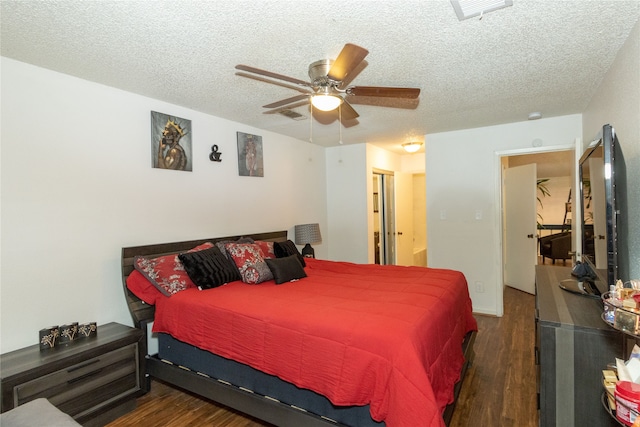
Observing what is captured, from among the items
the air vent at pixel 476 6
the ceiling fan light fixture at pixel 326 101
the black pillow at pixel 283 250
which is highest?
the air vent at pixel 476 6

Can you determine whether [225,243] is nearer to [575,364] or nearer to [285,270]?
[285,270]

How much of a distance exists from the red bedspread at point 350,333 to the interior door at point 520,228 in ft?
10.3

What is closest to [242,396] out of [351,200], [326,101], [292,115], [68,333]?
[68,333]

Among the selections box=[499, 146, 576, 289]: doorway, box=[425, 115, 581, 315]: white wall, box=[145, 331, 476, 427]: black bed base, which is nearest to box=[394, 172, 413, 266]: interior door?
box=[425, 115, 581, 315]: white wall

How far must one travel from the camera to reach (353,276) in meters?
3.04

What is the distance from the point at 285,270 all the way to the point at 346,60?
1800 millimetres

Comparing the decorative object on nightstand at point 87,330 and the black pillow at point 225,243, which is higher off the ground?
the black pillow at point 225,243

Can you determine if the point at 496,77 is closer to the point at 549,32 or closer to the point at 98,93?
the point at 549,32

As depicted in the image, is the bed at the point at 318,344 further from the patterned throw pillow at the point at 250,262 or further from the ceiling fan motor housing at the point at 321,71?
the ceiling fan motor housing at the point at 321,71

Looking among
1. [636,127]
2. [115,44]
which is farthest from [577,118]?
[115,44]

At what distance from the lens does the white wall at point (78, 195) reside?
2143mm

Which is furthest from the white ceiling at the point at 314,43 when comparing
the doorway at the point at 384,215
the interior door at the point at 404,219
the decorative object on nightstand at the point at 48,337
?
the doorway at the point at 384,215

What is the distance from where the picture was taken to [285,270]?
2895mm

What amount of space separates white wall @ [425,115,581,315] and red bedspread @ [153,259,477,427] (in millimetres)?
1703
